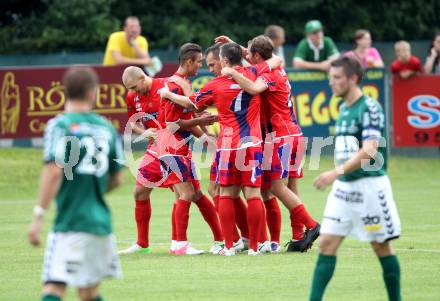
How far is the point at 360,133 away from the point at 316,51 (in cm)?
1404

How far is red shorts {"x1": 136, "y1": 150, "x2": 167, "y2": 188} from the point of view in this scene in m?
13.2

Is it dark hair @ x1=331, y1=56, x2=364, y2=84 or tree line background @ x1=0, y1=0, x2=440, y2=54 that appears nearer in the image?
dark hair @ x1=331, y1=56, x2=364, y2=84

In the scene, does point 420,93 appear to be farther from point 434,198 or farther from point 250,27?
point 250,27

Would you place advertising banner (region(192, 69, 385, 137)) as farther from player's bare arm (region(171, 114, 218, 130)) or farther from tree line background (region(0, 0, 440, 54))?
player's bare arm (region(171, 114, 218, 130))

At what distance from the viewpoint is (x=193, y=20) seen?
33469mm

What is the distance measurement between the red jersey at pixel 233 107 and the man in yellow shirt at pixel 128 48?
9.93 m

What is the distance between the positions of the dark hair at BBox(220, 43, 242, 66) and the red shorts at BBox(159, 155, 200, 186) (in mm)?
1338

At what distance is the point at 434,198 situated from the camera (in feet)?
63.8

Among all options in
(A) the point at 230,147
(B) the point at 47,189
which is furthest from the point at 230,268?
(B) the point at 47,189

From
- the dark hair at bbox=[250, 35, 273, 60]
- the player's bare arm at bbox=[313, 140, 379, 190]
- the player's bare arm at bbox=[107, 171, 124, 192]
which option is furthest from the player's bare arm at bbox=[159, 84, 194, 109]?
the player's bare arm at bbox=[107, 171, 124, 192]

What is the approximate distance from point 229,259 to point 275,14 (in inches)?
897

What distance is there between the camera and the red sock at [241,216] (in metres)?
13.4

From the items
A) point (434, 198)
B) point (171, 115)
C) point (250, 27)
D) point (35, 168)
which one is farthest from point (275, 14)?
point (171, 115)

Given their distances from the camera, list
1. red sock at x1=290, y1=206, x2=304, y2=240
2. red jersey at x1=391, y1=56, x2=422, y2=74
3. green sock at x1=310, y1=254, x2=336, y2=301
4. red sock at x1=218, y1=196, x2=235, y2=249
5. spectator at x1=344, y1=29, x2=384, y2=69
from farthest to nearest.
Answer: red jersey at x1=391, y1=56, x2=422, y2=74 → spectator at x1=344, y1=29, x2=384, y2=69 → red sock at x1=290, y1=206, x2=304, y2=240 → red sock at x1=218, y1=196, x2=235, y2=249 → green sock at x1=310, y1=254, x2=336, y2=301
